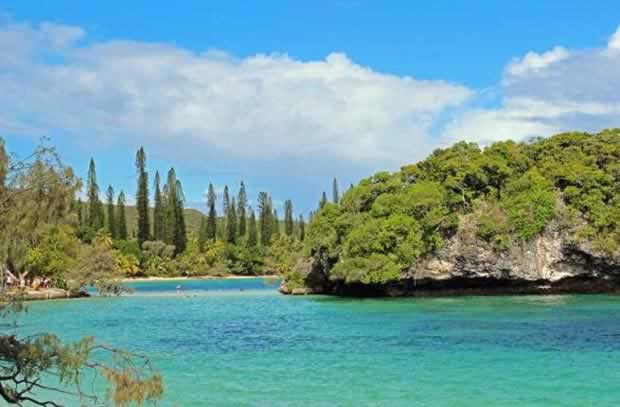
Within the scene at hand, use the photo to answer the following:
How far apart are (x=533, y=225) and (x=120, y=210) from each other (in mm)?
63519

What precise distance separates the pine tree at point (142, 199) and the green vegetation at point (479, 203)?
46208 mm

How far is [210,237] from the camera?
343 feet

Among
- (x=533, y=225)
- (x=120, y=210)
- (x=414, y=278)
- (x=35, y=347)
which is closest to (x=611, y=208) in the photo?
(x=533, y=225)

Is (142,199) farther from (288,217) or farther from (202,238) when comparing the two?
(288,217)

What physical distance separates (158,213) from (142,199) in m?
4.76

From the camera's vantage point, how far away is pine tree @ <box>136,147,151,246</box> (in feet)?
304

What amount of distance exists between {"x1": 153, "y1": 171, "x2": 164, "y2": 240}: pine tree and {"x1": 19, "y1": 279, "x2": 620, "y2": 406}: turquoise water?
54482 mm

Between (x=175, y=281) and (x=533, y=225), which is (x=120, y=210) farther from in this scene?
(x=533, y=225)

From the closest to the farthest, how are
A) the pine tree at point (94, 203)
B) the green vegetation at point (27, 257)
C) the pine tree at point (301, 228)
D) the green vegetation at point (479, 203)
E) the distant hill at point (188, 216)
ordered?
the green vegetation at point (27, 257), the green vegetation at point (479, 203), the pine tree at point (94, 203), the pine tree at point (301, 228), the distant hill at point (188, 216)

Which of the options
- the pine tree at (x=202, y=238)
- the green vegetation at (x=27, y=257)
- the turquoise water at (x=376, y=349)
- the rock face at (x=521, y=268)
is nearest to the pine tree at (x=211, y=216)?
the pine tree at (x=202, y=238)

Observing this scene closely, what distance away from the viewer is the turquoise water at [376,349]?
1593cm

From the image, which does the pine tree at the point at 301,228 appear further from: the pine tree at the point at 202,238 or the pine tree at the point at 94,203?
the pine tree at the point at 94,203

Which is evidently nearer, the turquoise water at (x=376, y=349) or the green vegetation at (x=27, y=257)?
the green vegetation at (x=27, y=257)

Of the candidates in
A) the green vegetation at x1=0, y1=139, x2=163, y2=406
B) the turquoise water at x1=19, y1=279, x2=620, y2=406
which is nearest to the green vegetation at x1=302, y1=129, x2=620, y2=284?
the turquoise water at x1=19, y1=279, x2=620, y2=406
